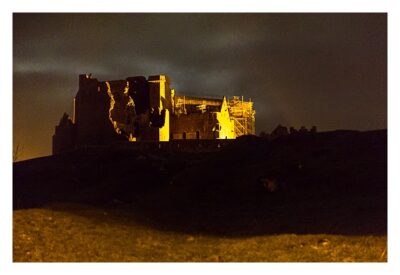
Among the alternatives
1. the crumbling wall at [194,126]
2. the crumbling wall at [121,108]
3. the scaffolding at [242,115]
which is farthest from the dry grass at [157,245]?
the scaffolding at [242,115]

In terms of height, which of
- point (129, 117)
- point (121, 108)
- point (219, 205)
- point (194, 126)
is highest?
point (121, 108)

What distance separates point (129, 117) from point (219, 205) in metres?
33.1

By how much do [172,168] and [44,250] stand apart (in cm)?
1447

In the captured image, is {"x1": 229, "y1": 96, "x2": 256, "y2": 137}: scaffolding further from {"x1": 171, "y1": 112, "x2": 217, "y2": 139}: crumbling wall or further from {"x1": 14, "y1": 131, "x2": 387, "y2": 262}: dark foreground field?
{"x1": 14, "y1": 131, "x2": 387, "y2": 262}: dark foreground field

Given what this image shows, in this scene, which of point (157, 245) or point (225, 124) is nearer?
point (157, 245)

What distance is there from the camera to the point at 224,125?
55.3 meters

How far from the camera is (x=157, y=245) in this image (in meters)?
13.6

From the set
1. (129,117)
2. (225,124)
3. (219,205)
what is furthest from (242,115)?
(219,205)

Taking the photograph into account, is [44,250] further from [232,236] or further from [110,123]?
[110,123]

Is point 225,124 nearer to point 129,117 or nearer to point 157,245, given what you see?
point 129,117

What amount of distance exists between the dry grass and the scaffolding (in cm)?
4770

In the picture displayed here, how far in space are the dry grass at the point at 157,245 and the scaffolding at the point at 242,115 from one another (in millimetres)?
47703

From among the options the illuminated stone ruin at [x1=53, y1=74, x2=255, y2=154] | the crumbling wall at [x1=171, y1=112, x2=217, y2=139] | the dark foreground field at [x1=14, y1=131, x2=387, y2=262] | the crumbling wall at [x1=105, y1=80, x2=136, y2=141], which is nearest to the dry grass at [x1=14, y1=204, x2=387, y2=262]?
the dark foreground field at [x1=14, y1=131, x2=387, y2=262]
